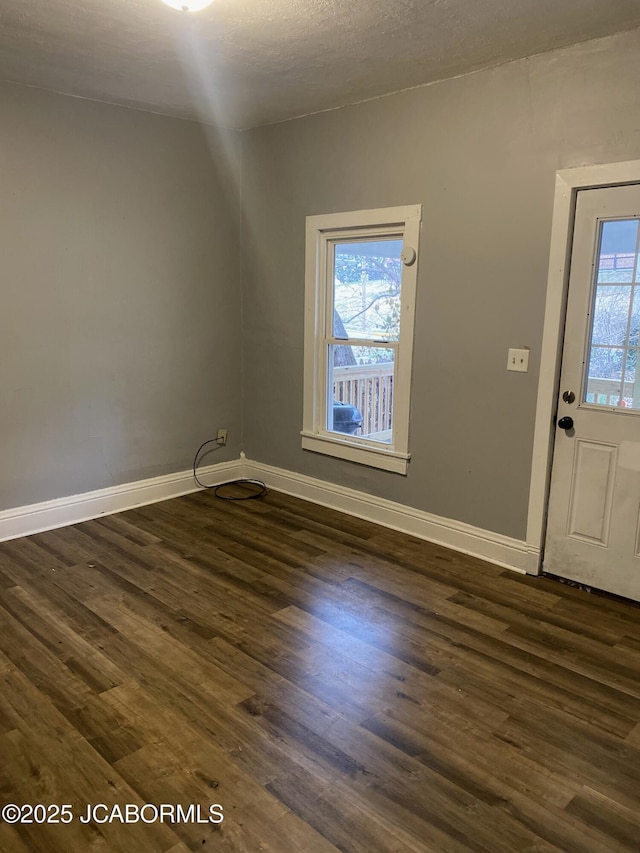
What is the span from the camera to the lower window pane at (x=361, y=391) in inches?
165

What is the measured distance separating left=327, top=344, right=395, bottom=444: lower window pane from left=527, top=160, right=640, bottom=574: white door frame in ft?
3.41

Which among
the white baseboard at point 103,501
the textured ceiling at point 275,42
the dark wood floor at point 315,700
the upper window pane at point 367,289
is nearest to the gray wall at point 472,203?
the textured ceiling at point 275,42

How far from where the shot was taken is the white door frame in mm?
2945

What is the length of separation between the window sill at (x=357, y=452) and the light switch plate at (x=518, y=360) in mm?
870

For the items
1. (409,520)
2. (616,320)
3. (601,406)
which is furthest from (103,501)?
(616,320)

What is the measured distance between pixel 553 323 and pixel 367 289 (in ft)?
4.33

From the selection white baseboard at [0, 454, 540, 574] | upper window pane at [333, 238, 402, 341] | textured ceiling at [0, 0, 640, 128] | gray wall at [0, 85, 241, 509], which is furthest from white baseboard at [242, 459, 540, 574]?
textured ceiling at [0, 0, 640, 128]

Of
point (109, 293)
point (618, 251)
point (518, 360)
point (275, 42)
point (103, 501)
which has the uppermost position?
point (275, 42)

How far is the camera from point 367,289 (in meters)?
4.12

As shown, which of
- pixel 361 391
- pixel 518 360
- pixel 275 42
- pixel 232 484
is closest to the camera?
pixel 275 42

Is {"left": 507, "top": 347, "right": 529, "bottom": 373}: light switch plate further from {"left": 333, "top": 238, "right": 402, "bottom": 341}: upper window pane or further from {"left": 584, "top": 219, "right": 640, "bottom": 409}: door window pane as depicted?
{"left": 333, "top": 238, "right": 402, "bottom": 341}: upper window pane

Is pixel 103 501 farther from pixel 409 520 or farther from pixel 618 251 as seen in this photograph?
pixel 618 251

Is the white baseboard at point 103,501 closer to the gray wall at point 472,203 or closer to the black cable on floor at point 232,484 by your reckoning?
the black cable on floor at point 232,484

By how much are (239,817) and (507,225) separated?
2.84 metres
